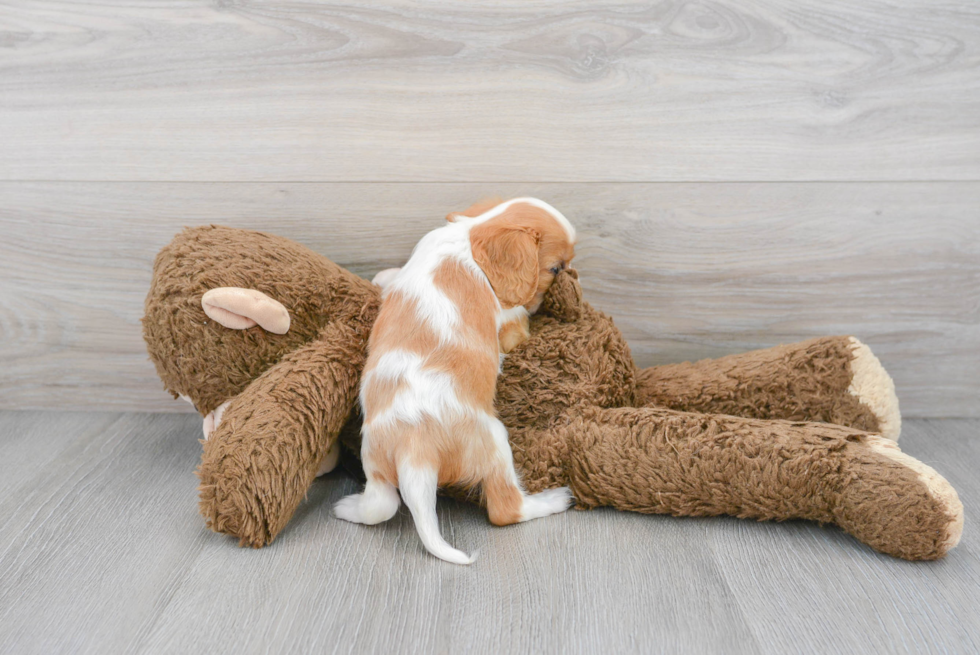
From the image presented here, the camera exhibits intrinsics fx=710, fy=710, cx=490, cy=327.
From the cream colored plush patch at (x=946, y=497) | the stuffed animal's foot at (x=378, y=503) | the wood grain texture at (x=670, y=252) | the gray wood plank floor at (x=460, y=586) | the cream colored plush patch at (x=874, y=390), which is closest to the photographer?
the gray wood plank floor at (x=460, y=586)

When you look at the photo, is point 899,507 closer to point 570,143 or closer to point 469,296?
point 469,296

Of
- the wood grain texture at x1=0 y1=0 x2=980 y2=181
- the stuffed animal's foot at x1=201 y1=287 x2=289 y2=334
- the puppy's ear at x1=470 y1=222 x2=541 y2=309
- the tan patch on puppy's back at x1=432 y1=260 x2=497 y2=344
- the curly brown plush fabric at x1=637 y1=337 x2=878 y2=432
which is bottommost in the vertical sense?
the curly brown plush fabric at x1=637 y1=337 x2=878 y2=432

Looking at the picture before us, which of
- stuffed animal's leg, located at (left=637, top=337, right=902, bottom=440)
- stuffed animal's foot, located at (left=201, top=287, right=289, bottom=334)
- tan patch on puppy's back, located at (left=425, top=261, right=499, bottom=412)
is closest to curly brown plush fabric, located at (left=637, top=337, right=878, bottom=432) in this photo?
stuffed animal's leg, located at (left=637, top=337, right=902, bottom=440)

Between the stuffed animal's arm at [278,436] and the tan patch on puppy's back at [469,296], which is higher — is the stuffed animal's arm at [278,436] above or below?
below

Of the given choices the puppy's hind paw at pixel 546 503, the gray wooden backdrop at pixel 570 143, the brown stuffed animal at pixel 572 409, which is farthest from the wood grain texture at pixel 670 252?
the puppy's hind paw at pixel 546 503

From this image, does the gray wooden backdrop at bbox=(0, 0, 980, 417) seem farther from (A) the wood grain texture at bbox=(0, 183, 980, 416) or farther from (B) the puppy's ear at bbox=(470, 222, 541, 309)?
(B) the puppy's ear at bbox=(470, 222, 541, 309)

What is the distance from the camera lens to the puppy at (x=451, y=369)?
3.06ft

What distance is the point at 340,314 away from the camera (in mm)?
1126

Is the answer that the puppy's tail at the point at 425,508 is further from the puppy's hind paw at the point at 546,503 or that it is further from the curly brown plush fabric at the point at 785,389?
the curly brown plush fabric at the point at 785,389

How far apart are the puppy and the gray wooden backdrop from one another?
24cm

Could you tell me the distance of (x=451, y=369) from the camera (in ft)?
3.16

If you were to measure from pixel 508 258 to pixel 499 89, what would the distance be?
0.37 m

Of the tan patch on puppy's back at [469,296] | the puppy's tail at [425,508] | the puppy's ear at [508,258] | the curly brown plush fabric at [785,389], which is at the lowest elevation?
the puppy's tail at [425,508]

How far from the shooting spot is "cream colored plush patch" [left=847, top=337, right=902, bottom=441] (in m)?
1.12
